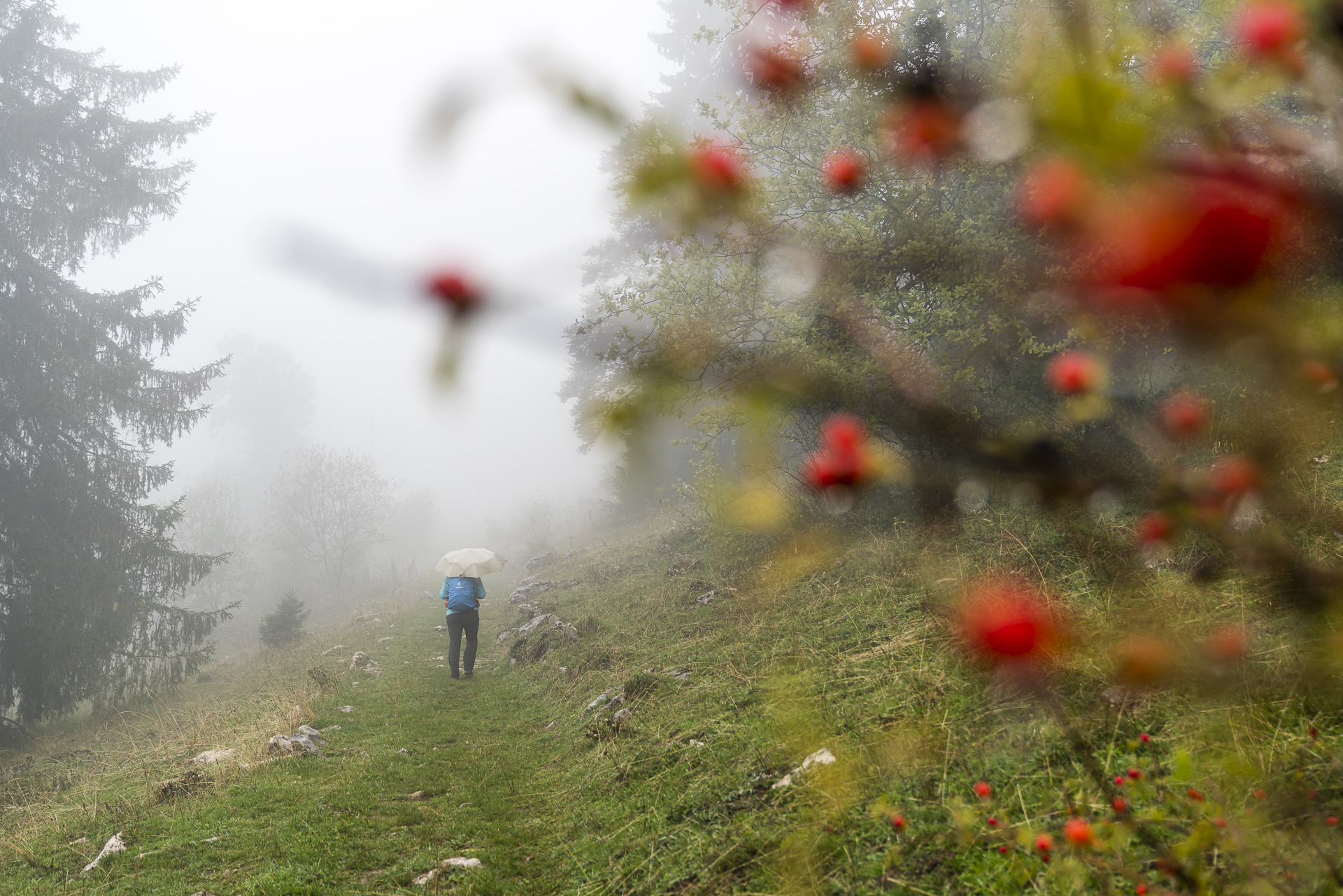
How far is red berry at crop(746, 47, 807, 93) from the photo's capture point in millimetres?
979

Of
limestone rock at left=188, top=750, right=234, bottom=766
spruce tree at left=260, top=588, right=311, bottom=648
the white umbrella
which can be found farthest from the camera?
spruce tree at left=260, top=588, right=311, bottom=648

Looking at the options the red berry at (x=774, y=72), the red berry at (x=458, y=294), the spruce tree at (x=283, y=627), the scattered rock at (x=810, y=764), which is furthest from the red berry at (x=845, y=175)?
the spruce tree at (x=283, y=627)

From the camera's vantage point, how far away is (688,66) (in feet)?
78.8

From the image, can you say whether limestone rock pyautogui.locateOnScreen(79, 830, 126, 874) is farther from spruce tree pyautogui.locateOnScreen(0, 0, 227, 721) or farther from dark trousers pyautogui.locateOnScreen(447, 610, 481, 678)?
spruce tree pyautogui.locateOnScreen(0, 0, 227, 721)

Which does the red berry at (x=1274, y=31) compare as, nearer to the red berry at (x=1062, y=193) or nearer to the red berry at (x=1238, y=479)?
the red berry at (x=1062, y=193)

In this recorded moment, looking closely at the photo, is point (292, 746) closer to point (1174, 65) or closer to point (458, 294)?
point (458, 294)

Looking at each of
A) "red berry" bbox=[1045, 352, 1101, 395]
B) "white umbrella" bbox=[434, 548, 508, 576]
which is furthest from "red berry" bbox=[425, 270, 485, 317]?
"white umbrella" bbox=[434, 548, 508, 576]

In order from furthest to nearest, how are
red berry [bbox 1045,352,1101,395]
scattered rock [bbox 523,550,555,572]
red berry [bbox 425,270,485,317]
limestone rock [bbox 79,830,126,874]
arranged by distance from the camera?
1. scattered rock [bbox 523,550,555,572]
2. limestone rock [bbox 79,830,126,874]
3. red berry [bbox 1045,352,1101,395]
4. red berry [bbox 425,270,485,317]

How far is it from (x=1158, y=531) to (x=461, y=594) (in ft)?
29.4

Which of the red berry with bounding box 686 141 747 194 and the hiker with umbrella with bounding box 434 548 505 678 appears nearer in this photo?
the red berry with bounding box 686 141 747 194

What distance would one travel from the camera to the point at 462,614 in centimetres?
866

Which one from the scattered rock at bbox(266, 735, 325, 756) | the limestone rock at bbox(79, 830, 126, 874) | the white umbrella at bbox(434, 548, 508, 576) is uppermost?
the white umbrella at bbox(434, 548, 508, 576)

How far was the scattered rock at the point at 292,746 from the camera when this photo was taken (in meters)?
5.41

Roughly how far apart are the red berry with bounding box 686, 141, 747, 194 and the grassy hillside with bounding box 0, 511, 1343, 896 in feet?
3.46
